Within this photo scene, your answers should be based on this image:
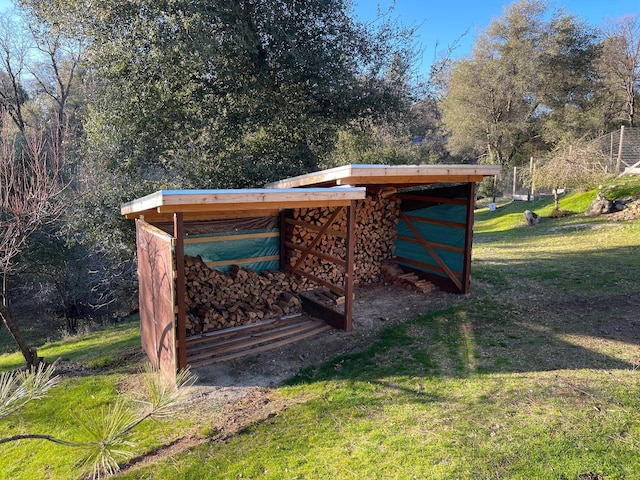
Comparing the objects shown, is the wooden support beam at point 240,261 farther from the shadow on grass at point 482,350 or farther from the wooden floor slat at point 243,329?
the shadow on grass at point 482,350

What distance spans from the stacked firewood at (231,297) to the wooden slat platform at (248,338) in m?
0.17

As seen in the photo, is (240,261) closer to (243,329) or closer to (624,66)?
(243,329)

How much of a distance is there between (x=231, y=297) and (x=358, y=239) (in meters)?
2.94

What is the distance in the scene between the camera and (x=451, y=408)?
361 centimetres

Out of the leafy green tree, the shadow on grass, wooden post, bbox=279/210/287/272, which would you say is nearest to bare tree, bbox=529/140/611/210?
the leafy green tree

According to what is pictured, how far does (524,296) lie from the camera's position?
6684 mm

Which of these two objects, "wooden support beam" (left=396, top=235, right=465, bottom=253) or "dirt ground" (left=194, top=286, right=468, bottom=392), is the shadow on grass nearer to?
"dirt ground" (left=194, top=286, right=468, bottom=392)

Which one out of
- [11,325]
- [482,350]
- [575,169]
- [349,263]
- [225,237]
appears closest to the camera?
[482,350]

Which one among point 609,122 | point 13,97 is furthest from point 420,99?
point 609,122

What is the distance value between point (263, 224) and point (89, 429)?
5380 millimetres

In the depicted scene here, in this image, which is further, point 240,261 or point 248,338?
point 240,261

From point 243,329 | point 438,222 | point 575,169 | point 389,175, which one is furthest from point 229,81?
point 575,169

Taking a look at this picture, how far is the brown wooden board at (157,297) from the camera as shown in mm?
4207

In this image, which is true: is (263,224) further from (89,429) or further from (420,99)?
(420,99)
